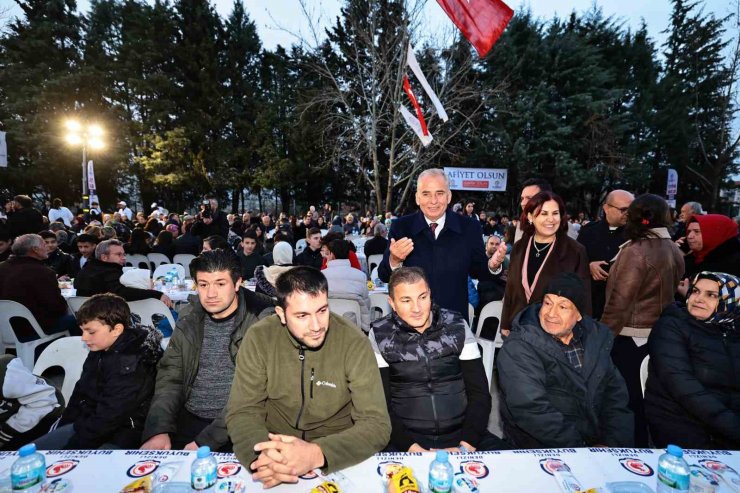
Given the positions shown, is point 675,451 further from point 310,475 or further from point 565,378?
point 310,475

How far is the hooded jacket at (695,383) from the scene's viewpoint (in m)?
2.20

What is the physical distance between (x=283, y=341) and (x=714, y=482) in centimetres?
192

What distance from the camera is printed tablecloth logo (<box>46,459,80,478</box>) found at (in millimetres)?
1562

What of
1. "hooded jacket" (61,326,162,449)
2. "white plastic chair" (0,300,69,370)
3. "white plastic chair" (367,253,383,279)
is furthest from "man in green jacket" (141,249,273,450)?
Answer: "white plastic chair" (367,253,383,279)

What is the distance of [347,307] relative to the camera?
415 centimetres

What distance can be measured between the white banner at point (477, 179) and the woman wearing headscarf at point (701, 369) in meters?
15.9

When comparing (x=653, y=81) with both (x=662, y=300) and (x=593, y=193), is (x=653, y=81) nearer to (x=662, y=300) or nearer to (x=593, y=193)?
(x=593, y=193)

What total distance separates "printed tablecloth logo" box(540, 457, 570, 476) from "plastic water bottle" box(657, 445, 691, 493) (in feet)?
1.06

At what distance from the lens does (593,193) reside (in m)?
22.5

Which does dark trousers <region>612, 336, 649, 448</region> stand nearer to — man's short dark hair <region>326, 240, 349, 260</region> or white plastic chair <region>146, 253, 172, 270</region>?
man's short dark hair <region>326, 240, 349, 260</region>

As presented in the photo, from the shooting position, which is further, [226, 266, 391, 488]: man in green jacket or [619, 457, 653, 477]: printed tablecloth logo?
[226, 266, 391, 488]: man in green jacket

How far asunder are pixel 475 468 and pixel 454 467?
0.09m

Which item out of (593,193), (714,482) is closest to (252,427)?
(714,482)

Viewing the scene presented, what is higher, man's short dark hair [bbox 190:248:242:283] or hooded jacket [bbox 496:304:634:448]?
man's short dark hair [bbox 190:248:242:283]
